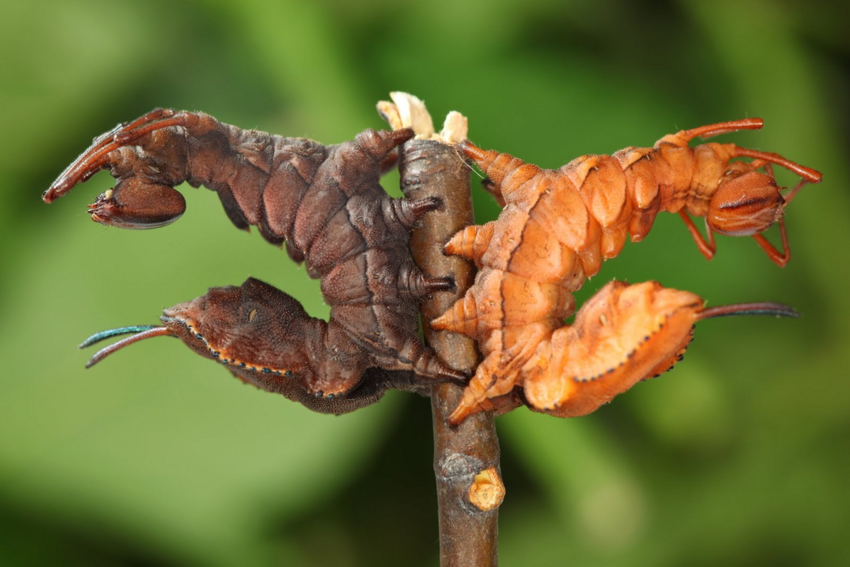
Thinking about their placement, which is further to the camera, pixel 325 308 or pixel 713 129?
pixel 325 308

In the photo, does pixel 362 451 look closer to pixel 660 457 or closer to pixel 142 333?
pixel 660 457

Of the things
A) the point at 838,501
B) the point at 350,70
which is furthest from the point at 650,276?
the point at 350,70

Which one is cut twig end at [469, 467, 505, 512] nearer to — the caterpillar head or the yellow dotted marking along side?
the yellow dotted marking along side

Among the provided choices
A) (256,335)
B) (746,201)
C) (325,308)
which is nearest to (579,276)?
(746,201)

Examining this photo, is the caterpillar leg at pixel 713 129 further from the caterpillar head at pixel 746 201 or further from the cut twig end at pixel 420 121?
the cut twig end at pixel 420 121

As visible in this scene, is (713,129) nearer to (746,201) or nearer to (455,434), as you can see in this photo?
(746,201)

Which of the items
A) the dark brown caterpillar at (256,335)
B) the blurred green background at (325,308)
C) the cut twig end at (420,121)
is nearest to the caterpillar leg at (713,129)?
the cut twig end at (420,121)

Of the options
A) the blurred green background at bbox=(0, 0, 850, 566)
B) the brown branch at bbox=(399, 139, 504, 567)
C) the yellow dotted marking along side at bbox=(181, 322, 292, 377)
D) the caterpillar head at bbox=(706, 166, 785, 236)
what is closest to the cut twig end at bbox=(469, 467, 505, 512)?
the brown branch at bbox=(399, 139, 504, 567)
